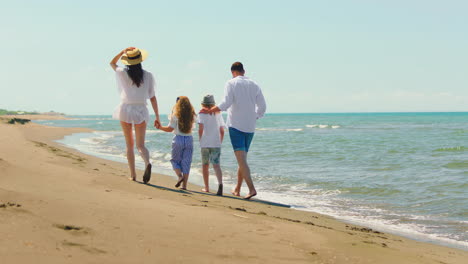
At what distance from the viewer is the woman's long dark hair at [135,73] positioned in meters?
6.08

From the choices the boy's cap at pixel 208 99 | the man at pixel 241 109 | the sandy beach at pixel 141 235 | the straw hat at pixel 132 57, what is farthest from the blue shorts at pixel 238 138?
the sandy beach at pixel 141 235

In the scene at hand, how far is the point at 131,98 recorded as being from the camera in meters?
6.13

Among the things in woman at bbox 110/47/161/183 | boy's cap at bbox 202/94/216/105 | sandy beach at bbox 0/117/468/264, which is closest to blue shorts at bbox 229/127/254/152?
boy's cap at bbox 202/94/216/105

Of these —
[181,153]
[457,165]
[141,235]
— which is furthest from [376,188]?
[141,235]

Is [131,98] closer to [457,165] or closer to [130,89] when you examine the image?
[130,89]

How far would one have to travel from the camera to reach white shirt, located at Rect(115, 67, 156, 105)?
241 inches

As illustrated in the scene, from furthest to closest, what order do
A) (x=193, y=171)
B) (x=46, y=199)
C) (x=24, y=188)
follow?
(x=193, y=171), (x=24, y=188), (x=46, y=199)

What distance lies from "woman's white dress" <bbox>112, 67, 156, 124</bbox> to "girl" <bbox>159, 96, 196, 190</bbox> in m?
0.84

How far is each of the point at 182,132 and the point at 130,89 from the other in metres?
1.23

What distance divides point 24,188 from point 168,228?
1488 millimetres

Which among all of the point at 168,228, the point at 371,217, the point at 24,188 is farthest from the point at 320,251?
the point at 371,217

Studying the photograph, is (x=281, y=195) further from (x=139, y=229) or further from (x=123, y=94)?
(x=139, y=229)

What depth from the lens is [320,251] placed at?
10.7 feet

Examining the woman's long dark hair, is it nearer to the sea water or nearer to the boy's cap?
the boy's cap
